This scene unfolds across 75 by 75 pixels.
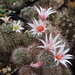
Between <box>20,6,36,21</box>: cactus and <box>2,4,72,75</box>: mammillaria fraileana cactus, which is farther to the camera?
<box>20,6,36,21</box>: cactus

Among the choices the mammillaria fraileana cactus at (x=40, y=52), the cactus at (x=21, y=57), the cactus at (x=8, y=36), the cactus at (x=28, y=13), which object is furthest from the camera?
the cactus at (x=28, y=13)

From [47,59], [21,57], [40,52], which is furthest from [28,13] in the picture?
[47,59]

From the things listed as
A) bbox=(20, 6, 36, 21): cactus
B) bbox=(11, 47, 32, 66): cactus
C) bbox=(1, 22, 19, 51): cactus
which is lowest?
bbox=(11, 47, 32, 66): cactus

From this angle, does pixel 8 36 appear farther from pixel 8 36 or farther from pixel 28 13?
pixel 28 13

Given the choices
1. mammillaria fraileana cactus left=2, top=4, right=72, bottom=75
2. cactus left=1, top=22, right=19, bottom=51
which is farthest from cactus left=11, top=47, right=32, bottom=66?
cactus left=1, top=22, right=19, bottom=51

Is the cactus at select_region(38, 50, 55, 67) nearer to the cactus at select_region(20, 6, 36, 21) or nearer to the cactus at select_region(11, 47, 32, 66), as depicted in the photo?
the cactus at select_region(11, 47, 32, 66)

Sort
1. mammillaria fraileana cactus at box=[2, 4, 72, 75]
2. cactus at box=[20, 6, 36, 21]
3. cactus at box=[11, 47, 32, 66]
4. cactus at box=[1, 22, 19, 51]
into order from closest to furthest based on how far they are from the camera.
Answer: mammillaria fraileana cactus at box=[2, 4, 72, 75]
cactus at box=[11, 47, 32, 66]
cactus at box=[1, 22, 19, 51]
cactus at box=[20, 6, 36, 21]

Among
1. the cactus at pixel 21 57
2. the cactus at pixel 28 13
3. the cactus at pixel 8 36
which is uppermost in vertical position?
the cactus at pixel 28 13

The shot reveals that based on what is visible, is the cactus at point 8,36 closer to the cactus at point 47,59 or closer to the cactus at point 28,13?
the cactus at point 47,59


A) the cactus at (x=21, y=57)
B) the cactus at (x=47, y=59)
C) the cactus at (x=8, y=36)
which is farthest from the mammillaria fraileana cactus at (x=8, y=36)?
the cactus at (x=47, y=59)

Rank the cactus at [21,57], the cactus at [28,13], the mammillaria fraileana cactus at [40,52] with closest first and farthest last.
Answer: the mammillaria fraileana cactus at [40,52]
the cactus at [21,57]
the cactus at [28,13]
